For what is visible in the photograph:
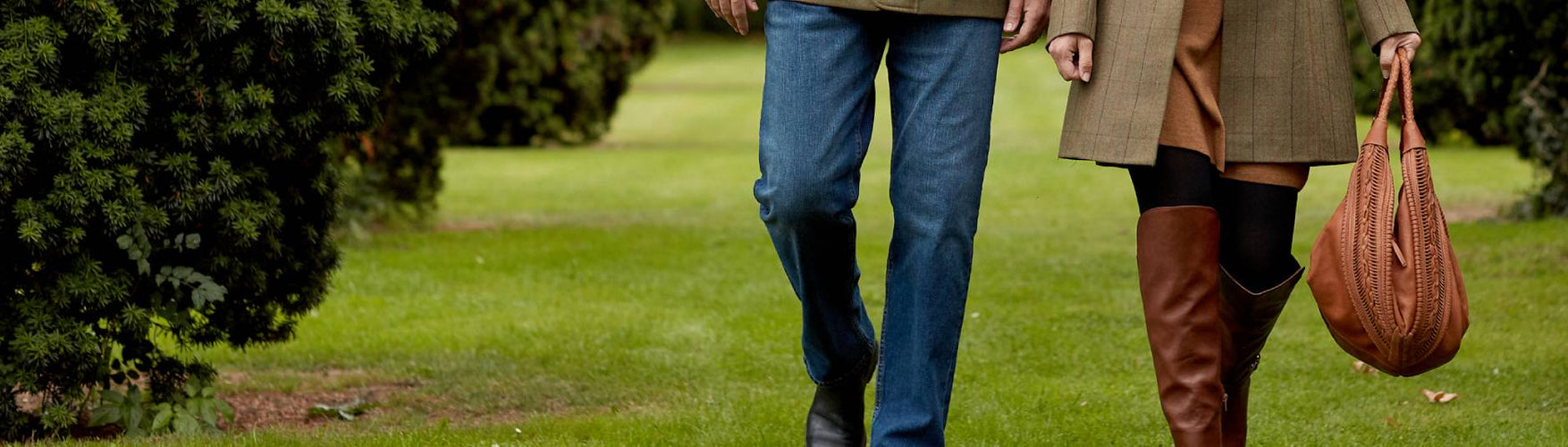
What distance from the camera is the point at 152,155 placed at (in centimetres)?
428

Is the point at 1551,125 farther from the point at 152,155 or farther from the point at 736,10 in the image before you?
the point at 152,155

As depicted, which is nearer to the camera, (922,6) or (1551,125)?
(922,6)

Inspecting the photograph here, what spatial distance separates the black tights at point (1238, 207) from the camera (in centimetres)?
347

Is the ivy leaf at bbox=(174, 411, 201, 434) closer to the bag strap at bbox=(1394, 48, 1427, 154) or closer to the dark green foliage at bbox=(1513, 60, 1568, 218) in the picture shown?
the bag strap at bbox=(1394, 48, 1427, 154)

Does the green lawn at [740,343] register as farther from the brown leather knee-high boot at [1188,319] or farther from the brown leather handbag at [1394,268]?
the brown leather handbag at [1394,268]

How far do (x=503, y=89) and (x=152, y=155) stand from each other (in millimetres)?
14261

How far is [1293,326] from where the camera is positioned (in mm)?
6500

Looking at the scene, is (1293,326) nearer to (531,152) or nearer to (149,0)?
(149,0)

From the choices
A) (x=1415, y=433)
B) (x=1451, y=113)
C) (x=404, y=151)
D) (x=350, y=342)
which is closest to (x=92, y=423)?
(x=350, y=342)

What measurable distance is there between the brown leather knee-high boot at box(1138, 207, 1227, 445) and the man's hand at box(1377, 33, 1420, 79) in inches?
18.4

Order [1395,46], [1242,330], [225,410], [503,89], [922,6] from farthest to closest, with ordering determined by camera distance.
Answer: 1. [503,89]
2. [225,410]
3. [1242,330]
4. [1395,46]
5. [922,6]

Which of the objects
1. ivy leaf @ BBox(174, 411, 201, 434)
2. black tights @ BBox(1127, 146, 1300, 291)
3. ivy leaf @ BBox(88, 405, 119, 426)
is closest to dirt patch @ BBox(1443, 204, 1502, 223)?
black tights @ BBox(1127, 146, 1300, 291)

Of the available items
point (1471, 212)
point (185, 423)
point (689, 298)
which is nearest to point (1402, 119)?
point (185, 423)

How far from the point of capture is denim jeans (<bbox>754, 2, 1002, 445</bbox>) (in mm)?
3424
